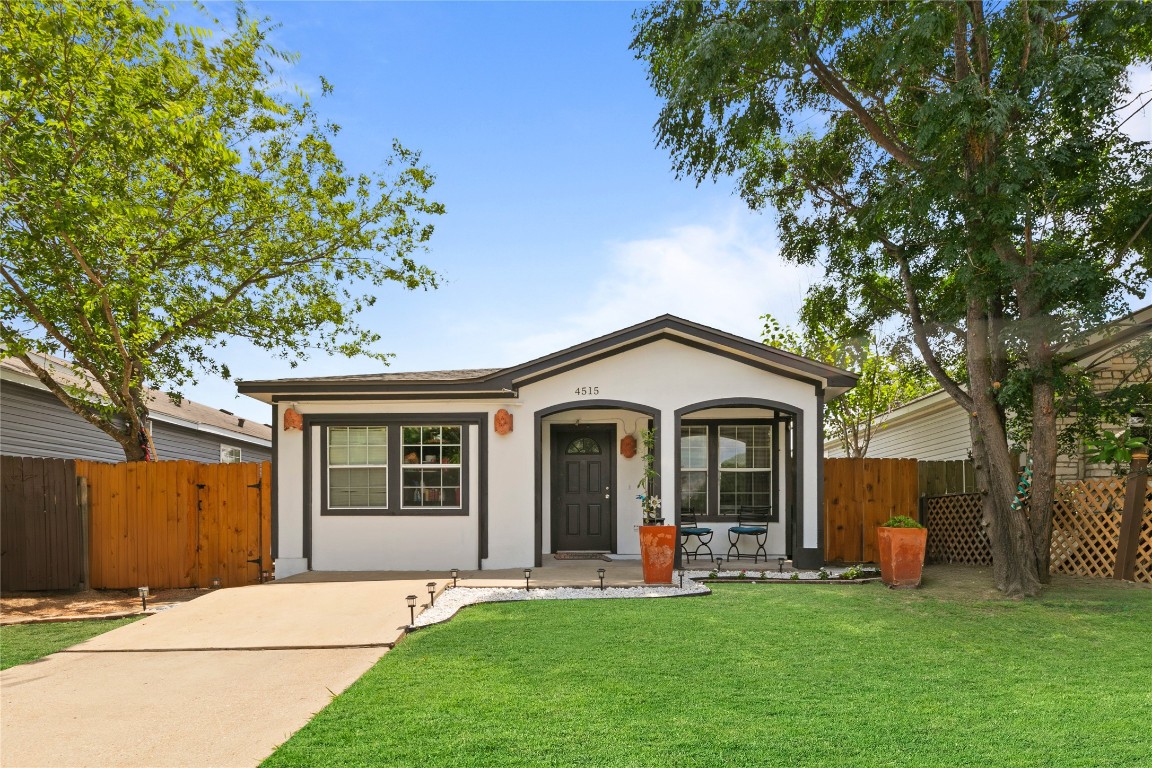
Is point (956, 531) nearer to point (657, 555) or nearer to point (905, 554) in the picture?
point (905, 554)

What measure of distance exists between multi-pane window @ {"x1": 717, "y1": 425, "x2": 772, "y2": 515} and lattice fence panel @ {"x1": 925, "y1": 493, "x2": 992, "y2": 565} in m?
3.12

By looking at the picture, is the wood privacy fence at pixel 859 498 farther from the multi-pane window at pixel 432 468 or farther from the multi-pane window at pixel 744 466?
the multi-pane window at pixel 432 468

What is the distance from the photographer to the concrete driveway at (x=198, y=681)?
4.62 m

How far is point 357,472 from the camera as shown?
471 inches

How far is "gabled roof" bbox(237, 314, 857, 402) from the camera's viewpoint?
11.5m

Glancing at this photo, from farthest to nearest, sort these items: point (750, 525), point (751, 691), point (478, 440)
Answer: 1. point (750, 525)
2. point (478, 440)
3. point (751, 691)

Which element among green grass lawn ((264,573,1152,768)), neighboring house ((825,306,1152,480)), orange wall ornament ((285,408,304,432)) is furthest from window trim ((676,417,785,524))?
orange wall ornament ((285,408,304,432))

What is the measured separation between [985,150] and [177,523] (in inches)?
477

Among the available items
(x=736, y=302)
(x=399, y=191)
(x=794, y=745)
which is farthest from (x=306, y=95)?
(x=794, y=745)

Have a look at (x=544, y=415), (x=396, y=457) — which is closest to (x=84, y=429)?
(x=396, y=457)

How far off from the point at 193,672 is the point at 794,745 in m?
4.75

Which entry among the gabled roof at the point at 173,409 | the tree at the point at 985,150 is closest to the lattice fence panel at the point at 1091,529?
the tree at the point at 985,150

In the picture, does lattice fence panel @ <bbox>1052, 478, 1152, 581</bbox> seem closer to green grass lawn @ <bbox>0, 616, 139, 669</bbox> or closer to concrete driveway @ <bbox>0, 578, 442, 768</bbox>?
concrete driveway @ <bbox>0, 578, 442, 768</bbox>

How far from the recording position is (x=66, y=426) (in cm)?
1522
